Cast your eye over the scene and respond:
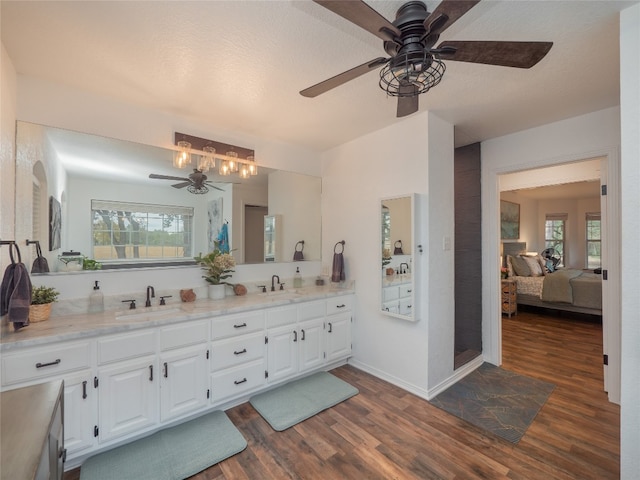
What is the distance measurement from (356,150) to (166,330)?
8.24 ft

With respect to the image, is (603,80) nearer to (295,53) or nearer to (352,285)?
(295,53)

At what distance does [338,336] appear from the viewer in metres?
3.12

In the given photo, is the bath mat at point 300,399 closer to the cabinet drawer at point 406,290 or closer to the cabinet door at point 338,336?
the cabinet door at point 338,336

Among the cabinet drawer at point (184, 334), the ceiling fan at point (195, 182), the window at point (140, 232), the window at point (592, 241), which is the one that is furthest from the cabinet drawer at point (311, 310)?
the window at point (592, 241)

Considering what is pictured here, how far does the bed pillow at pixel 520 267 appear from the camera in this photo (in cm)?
576

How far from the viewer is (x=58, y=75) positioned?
6.40 feet

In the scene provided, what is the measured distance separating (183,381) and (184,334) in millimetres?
343

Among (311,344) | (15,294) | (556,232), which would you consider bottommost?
(311,344)

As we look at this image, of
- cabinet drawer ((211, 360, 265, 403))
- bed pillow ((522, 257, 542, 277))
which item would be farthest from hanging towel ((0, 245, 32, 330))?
bed pillow ((522, 257, 542, 277))

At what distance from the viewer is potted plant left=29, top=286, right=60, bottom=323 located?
187cm

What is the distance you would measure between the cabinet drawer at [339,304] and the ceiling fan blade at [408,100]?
1.95 m

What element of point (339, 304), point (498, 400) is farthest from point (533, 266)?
point (339, 304)

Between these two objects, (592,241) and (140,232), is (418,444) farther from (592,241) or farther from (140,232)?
(592,241)

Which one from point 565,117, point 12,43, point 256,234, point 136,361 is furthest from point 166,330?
point 565,117
